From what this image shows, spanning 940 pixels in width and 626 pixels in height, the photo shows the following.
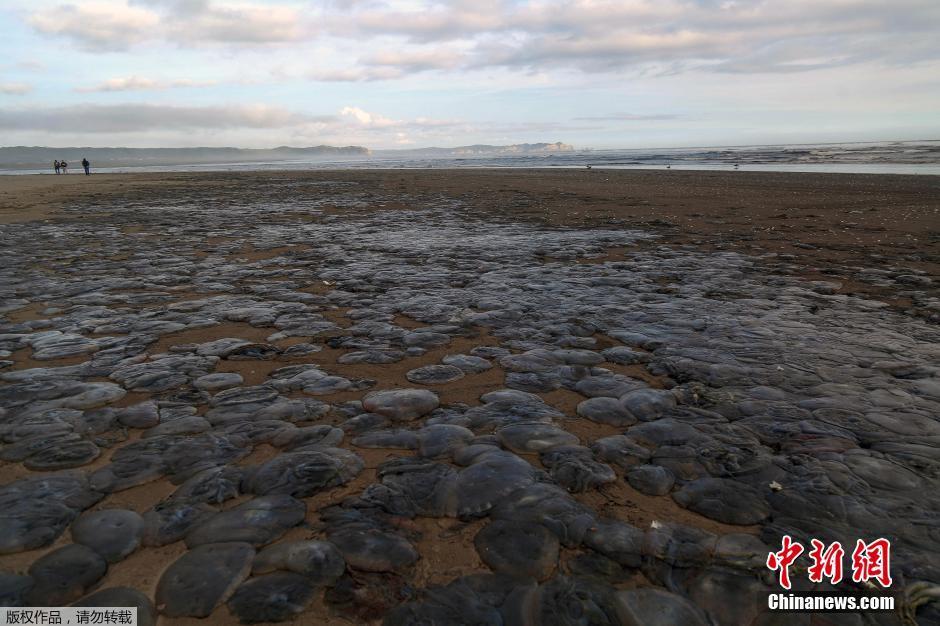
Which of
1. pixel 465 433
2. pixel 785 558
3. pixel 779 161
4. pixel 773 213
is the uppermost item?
pixel 779 161

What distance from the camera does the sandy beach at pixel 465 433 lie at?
6.84 ft

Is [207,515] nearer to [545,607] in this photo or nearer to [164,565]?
[164,565]

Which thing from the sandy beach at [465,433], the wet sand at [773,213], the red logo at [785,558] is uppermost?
the wet sand at [773,213]

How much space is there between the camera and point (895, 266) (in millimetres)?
7445

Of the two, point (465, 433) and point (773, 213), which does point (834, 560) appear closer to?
point (465, 433)

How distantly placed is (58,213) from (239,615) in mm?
19233

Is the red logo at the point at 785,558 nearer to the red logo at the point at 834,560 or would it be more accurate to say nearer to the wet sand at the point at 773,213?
the red logo at the point at 834,560

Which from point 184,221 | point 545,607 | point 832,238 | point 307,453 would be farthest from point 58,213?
point 832,238

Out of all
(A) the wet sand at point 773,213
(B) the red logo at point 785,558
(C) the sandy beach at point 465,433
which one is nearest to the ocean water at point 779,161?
(A) the wet sand at point 773,213

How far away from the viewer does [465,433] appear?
10.4 ft

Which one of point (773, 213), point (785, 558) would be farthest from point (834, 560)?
point (773, 213)

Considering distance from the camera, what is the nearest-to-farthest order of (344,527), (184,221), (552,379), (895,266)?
(344,527) < (552,379) < (895,266) < (184,221)

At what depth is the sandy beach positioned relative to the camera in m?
2.09

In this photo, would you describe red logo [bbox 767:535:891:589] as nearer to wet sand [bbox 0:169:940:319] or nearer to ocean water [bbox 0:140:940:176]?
wet sand [bbox 0:169:940:319]
